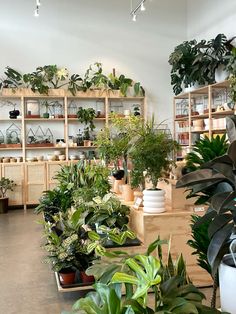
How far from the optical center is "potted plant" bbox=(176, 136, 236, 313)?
4.75 feet

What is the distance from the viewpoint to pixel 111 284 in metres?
1.57

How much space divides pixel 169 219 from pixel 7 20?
684cm

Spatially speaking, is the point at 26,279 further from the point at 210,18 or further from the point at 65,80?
the point at 210,18

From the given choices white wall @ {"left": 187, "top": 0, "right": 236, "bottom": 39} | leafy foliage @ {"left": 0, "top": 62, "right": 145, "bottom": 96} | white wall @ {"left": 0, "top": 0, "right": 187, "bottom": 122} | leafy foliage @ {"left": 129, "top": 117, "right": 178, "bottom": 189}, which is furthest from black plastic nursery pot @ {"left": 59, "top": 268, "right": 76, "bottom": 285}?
white wall @ {"left": 0, "top": 0, "right": 187, "bottom": 122}

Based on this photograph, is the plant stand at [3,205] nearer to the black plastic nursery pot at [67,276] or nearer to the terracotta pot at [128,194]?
the terracotta pot at [128,194]

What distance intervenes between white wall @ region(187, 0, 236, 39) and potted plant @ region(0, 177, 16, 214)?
18.2ft

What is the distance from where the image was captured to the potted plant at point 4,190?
750 cm

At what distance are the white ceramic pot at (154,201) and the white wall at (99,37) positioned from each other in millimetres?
5874

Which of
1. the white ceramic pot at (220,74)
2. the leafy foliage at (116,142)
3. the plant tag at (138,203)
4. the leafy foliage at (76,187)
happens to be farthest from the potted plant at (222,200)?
the white ceramic pot at (220,74)

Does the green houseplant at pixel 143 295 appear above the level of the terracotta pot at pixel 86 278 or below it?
above

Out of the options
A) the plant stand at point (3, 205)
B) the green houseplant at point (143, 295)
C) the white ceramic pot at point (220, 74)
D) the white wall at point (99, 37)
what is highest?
the white wall at point (99, 37)

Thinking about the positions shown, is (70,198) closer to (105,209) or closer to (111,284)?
(105,209)

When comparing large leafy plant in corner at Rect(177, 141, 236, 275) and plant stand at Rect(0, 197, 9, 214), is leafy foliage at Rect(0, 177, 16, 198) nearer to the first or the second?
plant stand at Rect(0, 197, 9, 214)

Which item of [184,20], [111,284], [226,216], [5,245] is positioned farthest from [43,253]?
[184,20]
